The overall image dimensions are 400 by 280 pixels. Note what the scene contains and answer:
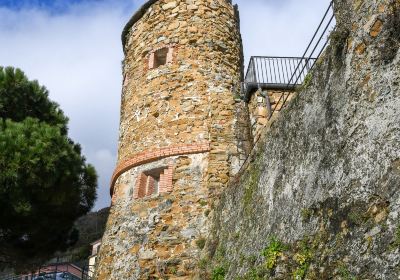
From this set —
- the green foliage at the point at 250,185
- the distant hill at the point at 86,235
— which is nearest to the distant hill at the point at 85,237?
the distant hill at the point at 86,235

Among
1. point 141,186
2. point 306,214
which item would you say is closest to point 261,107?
point 141,186

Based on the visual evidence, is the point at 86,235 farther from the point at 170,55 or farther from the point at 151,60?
the point at 170,55

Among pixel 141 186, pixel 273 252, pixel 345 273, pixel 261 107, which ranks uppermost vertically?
pixel 261 107

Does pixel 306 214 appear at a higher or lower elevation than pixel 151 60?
lower

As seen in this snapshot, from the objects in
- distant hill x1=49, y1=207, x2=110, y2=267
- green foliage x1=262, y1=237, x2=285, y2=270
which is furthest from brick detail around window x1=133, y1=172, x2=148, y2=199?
distant hill x1=49, y1=207, x2=110, y2=267

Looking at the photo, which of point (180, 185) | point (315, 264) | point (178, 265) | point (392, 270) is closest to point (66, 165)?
point (180, 185)

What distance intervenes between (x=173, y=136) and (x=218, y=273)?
3.09 meters

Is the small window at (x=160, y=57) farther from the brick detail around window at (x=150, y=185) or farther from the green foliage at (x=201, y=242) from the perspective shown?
the green foliage at (x=201, y=242)

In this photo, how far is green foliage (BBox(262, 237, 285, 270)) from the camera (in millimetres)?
5039

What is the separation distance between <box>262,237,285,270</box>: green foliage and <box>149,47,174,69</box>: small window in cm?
564

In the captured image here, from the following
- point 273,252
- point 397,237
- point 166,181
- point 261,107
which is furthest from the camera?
point 261,107

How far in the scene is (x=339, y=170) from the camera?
440cm

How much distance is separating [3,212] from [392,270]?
8.09m

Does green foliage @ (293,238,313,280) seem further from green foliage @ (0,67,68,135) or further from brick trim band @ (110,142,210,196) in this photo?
green foliage @ (0,67,68,135)
